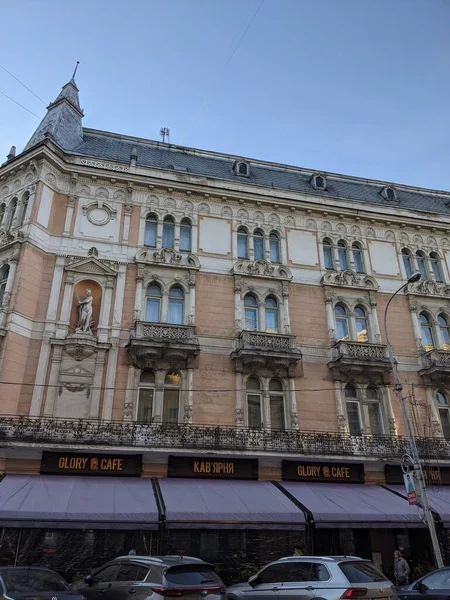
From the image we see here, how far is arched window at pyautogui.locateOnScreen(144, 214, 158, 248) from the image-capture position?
22.1 m

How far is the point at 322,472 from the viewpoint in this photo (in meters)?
17.8

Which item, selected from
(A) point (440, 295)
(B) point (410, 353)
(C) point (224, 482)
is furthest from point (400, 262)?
(C) point (224, 482)

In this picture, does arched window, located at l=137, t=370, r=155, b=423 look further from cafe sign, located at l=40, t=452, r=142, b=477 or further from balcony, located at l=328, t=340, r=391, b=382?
balcony, located at l=328, t=340, r=391, b=382

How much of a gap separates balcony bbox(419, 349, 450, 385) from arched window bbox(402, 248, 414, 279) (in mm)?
4691

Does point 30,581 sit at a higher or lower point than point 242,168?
lower

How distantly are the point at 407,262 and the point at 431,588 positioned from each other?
17931 millimetres

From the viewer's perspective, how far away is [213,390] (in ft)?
63.0

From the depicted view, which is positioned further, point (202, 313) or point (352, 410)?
point (202, 313)

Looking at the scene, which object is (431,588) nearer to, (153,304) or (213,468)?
(213,468)

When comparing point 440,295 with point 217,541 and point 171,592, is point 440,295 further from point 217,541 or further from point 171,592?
point 171,592

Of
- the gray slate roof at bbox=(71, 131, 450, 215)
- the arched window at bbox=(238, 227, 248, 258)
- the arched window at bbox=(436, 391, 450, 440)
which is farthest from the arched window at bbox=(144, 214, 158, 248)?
the arched window at bbox=(436, 391, 450, 440)

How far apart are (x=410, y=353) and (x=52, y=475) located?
53.1ft

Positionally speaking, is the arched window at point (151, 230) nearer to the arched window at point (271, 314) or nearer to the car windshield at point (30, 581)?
the arched window at point (271, 314)

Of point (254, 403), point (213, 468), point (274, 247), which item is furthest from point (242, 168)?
point (213, 468)
